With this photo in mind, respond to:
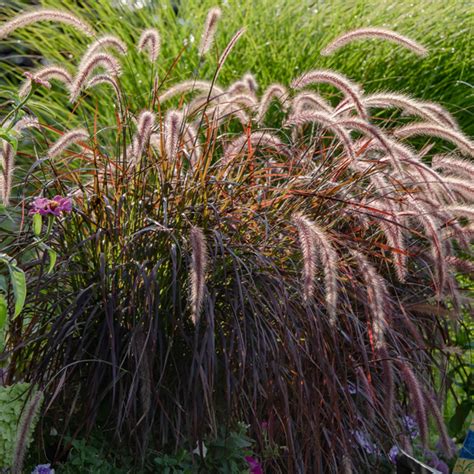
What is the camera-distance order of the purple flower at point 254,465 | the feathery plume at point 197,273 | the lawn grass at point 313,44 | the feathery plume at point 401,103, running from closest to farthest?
the feathery plume at point 197,273
the purple flower at point 254,465
the feathery plume at point 401,103
the lawn grass at point 313,44

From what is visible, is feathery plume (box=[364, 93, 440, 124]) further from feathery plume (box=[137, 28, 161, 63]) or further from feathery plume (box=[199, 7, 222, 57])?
feathery plume (box=[137, 28, 161, 63])

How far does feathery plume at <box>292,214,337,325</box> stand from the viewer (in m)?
2.34

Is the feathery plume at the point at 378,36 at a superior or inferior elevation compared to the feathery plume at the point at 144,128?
superior

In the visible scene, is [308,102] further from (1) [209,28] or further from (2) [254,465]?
(2) [254,465]

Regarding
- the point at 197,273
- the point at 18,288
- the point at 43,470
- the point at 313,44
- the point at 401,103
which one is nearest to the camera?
the point at 18,288

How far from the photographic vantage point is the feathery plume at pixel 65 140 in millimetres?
2697

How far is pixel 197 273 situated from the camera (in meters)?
2.18

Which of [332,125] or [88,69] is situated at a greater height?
[88,69]

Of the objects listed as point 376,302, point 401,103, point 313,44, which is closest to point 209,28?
point 401,103

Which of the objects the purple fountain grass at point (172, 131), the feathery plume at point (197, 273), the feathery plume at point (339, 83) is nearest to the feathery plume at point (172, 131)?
the purple fountain grass at point (172, 131)

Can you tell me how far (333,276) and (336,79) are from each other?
75 cm

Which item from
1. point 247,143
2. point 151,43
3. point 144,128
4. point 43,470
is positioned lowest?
point 43,470

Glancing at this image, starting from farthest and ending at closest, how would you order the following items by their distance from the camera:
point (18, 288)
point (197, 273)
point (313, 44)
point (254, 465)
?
point (313, 44), point (254, 465), point (197, 273), point (18, 288)

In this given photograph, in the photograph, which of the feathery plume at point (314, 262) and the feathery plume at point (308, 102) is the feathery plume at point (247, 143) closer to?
the feathery plume at point (308, 102)
